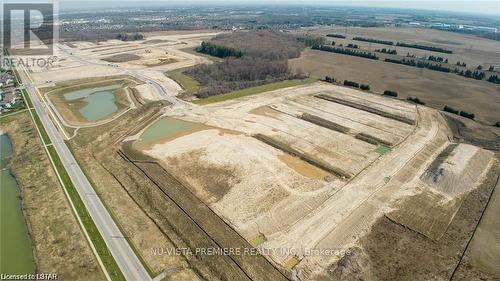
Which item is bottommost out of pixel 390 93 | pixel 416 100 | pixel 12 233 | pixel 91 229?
pixel 12 233

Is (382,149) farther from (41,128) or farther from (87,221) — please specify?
(41,128)

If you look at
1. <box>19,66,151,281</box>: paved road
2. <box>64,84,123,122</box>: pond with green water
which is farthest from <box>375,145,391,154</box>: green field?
<box>64,84,123,122</box>: pond with green water

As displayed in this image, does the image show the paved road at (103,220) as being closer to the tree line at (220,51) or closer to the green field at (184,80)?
the green field at (184,80)

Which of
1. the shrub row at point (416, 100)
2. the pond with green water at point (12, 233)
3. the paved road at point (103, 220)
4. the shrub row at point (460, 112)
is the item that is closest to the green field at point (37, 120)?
the paved road at point (103, 220)

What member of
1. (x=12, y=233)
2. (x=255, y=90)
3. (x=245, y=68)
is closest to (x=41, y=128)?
(x=12, y=233)

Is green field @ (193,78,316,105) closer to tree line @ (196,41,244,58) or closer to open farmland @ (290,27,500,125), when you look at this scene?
open farmland @ (290,27,500,125)
